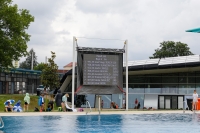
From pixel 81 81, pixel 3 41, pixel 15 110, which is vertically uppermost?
pixel 3 41

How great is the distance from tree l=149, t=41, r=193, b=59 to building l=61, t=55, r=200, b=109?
53894 mm

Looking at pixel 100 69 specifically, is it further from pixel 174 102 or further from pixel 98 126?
pixel 174 102

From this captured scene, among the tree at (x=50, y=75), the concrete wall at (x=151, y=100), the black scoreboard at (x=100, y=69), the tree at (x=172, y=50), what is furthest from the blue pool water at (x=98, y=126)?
the tree at (x=172, y=50)

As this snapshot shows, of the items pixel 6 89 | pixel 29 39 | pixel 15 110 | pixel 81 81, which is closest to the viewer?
pixel 15 110

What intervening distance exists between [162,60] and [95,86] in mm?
13294

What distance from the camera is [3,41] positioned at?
4103 centimetres

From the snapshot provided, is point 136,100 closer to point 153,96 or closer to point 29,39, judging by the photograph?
point 153,96

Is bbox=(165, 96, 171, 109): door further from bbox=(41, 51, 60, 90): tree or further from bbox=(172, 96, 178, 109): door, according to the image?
bbox=(41, 51, 60, 90): tree

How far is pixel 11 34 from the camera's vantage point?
1673 inches

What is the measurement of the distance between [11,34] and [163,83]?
1793cm

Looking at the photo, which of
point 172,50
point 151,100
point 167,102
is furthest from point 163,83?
point 172,50

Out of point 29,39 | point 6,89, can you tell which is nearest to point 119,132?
point 29,39

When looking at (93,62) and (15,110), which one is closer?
(15,110)

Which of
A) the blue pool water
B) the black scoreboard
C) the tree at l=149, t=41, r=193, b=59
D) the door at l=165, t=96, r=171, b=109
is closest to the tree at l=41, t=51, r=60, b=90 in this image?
the door at l=165, t=96, r=171, b=109
